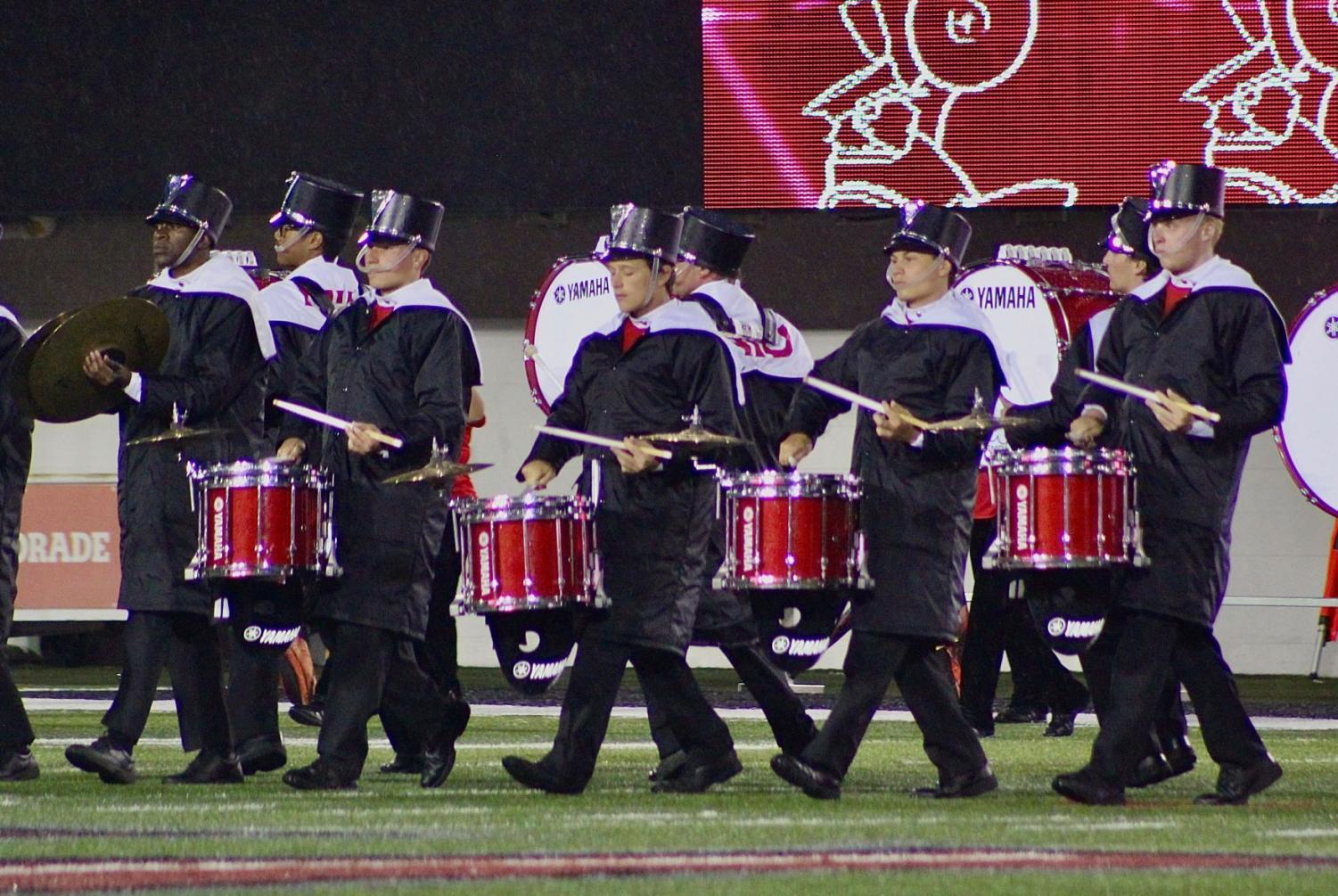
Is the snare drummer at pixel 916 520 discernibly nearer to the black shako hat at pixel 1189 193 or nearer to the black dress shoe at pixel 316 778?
the black shako hat at pixel 1189 193

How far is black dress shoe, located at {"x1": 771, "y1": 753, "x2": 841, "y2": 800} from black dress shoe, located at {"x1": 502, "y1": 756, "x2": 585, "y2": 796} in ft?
1.90

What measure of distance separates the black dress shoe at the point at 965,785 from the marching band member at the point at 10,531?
2671 mm

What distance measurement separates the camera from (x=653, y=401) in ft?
21.8

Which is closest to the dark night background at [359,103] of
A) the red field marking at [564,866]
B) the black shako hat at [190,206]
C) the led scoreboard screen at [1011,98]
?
the led scoreboard screen at [1011,98]

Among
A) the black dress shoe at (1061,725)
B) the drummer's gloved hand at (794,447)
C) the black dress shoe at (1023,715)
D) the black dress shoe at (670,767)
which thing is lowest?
the black dress shoe at (1023,715)

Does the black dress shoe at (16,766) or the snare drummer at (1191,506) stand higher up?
the snare drummer at (1191,506)

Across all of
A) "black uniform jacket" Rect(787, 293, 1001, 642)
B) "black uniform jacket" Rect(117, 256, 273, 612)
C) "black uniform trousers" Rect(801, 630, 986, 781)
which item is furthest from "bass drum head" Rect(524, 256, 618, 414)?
"black uniform trousers" Rect(801, 630, 986, 781)

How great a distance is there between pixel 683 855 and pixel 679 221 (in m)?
2.40

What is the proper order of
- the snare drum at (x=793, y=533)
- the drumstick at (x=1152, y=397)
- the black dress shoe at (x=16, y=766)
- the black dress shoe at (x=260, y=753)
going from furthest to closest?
the black dress shoe at (x=260, y=753) → the black dress shoe at (x=16, y=766) → the snare drum at (x=793, y=533) → the drumstick at (x=1152, y=397)

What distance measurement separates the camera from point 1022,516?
625cm

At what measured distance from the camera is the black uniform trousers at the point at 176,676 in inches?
268

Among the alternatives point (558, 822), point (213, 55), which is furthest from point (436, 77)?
point (558, 822)

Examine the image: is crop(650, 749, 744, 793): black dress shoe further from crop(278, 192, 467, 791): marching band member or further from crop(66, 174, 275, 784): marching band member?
crop(66, 174, 275, 784): marching band member

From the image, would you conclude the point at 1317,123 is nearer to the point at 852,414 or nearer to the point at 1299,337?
the point at 1299,337
